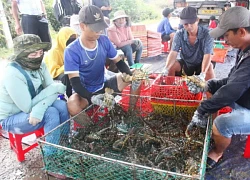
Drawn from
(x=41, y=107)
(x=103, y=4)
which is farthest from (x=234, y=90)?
(x=103, y=4)

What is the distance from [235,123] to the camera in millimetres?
2240

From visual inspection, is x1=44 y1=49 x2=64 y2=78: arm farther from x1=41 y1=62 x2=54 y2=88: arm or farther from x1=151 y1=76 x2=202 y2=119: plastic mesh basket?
x1=151 y1=76 x2=202 y2=119: plastic mesh basket

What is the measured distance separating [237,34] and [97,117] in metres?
1.83

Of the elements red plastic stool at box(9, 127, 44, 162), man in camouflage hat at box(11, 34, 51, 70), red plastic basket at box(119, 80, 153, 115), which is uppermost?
man in camouflage hat at box(11, 34, 51, 70)

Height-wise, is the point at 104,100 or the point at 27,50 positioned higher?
the point at 27,50

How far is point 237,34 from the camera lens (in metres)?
2.18

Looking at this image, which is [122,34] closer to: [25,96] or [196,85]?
[196,85]

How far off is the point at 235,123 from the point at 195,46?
1797mm

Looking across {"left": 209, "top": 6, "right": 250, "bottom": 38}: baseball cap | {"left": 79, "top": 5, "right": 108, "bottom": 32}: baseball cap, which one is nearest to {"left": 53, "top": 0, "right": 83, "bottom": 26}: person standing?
{"left": 79, "top": 5, "right": 108, "bottom": 32}: baseball cap

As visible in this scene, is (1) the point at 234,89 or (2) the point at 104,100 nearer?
(1) the point at 234,89

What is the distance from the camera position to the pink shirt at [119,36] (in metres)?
5.76

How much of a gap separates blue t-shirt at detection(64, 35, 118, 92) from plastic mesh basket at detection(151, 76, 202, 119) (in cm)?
78

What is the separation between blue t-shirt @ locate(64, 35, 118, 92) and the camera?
2902 millimetres

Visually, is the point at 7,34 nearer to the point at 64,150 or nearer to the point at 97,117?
the point at 97,117
